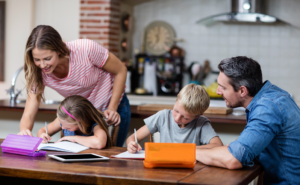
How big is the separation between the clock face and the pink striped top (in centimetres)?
280

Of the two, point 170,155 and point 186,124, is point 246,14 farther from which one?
point 170,155

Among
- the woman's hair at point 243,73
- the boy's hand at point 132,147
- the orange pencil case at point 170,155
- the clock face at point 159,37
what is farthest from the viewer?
the clock face at point 159,37

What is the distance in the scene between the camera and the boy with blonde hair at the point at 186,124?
5.90 feet

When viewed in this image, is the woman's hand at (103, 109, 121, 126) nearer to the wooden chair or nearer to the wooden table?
the wooden chair

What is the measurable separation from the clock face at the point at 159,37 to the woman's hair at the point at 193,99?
3210 millimetres

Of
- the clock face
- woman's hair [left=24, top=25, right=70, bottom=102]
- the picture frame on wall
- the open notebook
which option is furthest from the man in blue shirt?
the picture frame on wall

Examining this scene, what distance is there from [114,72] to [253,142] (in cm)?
110

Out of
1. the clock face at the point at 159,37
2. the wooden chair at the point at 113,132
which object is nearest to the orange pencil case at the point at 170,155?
the wooden chair at the point at 113,132

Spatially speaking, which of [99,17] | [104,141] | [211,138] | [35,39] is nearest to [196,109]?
[211,138]

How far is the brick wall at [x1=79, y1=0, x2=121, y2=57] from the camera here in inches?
175

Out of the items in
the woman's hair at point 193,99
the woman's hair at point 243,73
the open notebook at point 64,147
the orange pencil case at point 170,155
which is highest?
the woman's hair at point 243,73

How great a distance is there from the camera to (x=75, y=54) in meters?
2.15

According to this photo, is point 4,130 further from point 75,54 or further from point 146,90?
point 146,90

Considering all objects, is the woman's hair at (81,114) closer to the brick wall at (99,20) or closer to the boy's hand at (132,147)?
the boy's hand at (132,147)
